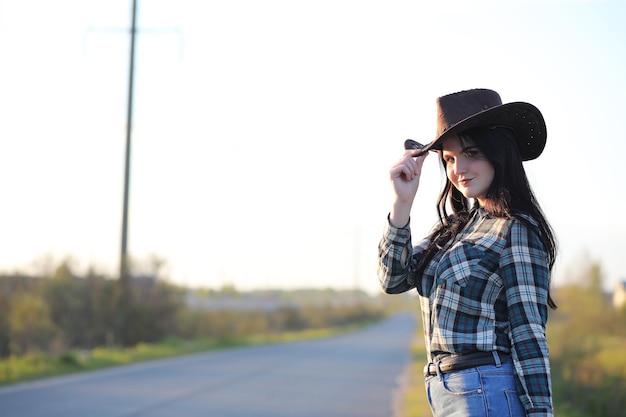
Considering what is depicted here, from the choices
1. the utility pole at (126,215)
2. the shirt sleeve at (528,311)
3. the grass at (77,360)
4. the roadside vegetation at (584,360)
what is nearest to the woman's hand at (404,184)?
the shirt sleeve at (528,311)

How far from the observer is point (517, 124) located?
9.82ft

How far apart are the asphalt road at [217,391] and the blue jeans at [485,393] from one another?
294 inches

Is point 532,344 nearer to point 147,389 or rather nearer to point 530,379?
point 530,379

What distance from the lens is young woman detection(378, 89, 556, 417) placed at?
267 centimetres

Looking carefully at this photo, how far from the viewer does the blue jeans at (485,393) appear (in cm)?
267

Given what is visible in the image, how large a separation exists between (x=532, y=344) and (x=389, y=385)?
11814 mm

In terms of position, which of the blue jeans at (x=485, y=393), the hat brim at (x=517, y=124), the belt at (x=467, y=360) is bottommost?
the blue jeans at (x=485, y=393)

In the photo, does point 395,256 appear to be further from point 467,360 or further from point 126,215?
point 126,215

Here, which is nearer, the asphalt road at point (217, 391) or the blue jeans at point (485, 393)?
the blue jeans at point (485, 393)

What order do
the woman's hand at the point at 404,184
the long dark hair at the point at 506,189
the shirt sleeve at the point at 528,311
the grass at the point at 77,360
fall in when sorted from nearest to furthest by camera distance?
the shirt sleeve at the point at 528,311
the long dark hair at the point at 506,189
the woman's hand at the point at 404,184
the grass at the point at 77,360

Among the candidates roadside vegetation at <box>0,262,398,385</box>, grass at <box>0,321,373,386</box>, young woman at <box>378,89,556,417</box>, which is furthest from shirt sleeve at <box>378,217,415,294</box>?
roadside vegetation at <box>0,262,398,385</box>

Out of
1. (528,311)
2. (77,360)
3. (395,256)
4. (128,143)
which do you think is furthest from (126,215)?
(528,311)

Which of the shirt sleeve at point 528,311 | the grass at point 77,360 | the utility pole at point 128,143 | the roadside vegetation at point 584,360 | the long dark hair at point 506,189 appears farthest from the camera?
the utility pole at point 128,143

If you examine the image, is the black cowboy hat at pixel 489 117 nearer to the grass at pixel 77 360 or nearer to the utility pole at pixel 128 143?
the grass at pixel 77 360
